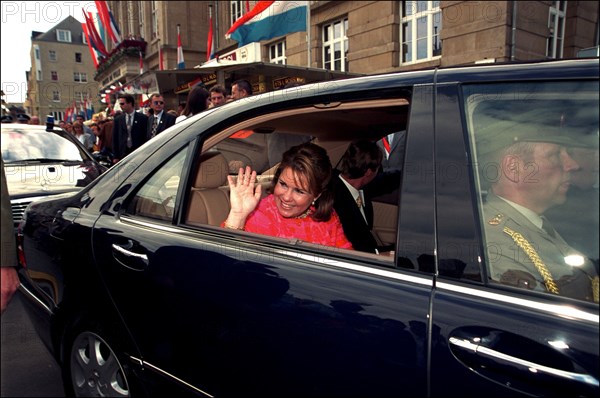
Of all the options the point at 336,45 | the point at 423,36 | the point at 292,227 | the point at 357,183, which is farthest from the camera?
the point at 336,45

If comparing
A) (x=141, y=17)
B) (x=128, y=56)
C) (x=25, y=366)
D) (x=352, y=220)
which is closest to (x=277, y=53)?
(x=352, y=220)

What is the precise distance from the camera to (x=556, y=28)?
1119 centimetres

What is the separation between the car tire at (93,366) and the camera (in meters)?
1.82

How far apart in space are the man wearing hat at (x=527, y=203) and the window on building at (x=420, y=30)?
11152mm

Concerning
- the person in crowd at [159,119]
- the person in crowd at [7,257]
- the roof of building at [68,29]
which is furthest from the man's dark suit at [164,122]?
the roof of building at [68,29]

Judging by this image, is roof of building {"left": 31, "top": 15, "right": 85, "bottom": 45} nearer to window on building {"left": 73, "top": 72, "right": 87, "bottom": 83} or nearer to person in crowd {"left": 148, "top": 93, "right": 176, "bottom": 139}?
window on building {"left": 73, "top": 72, "right": 87, "bottom": 83}

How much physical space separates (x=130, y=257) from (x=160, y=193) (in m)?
0.31

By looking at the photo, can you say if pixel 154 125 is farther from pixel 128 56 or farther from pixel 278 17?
pixel 128 56

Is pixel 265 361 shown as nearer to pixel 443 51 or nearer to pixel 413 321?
pixel 413 321

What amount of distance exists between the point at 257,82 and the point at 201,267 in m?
9.59

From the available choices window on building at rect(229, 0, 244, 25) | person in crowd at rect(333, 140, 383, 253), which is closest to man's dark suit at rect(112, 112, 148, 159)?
person in crowd at rect(333, 140, 383, 253)

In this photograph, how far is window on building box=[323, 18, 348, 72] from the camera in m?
13.8

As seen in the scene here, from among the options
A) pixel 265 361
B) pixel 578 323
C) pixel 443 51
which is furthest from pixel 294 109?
pixel 443 51

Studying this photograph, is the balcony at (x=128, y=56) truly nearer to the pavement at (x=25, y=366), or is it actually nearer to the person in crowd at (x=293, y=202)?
the pavement at (x=25, y=366)
